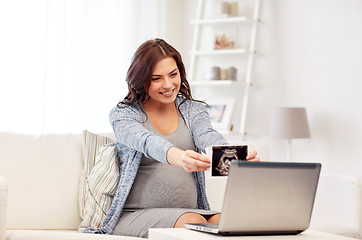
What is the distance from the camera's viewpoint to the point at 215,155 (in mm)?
1561

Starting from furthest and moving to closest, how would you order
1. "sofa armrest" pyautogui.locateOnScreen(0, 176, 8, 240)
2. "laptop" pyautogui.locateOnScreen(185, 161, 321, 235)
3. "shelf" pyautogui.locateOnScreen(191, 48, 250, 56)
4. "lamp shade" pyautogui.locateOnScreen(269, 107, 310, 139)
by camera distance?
"shelf" pyautogui.locateOnScreen(191, 48, 250, 56) < "lamp shade" pyautogui.locateOnScreen(269, 107, 310, 139) < "sofa armrest" pyautogui.locateOnScreen(0, 176, 8, 240) < "laptop" pyautogui.locateOnScreen(185, 161, 321, 235)

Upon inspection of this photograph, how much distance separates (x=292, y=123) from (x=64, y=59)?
1681 mm

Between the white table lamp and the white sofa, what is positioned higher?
the white table lamp

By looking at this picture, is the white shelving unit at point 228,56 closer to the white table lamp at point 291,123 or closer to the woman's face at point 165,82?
the white table lamp at point 291,123

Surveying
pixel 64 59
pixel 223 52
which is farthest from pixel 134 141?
pixel 223 52

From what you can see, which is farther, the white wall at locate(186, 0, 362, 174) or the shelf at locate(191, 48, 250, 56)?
the shelf at locate(191, 48, 250, 56)

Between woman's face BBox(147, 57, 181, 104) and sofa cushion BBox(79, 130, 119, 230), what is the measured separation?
31 centimetres

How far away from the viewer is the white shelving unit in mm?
4297

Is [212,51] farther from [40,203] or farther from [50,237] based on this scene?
[50,237]

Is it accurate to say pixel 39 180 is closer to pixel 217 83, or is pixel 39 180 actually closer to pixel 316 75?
pixel 217 83

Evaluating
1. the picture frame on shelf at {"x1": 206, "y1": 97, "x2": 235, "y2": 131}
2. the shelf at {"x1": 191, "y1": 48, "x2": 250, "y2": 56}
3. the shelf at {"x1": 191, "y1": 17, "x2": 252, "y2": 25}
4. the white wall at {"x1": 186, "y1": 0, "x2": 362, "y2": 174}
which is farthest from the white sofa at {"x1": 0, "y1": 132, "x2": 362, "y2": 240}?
the shelf at {"x1": 191, "y1": 17, "x2": 252, "y2": 25}

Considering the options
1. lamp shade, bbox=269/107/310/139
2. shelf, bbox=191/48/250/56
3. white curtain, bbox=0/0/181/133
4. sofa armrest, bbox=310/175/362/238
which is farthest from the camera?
shelf, bbox=191/48/250/56

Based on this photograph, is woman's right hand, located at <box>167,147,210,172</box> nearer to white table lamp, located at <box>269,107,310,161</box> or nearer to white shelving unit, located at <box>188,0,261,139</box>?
white table lamp, located at <box>269,107,310,161</box>

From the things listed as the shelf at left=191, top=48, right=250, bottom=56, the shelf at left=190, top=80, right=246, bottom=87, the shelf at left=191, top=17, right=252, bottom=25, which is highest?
the shelf at left=191, top=17, right=252, bottom=25
